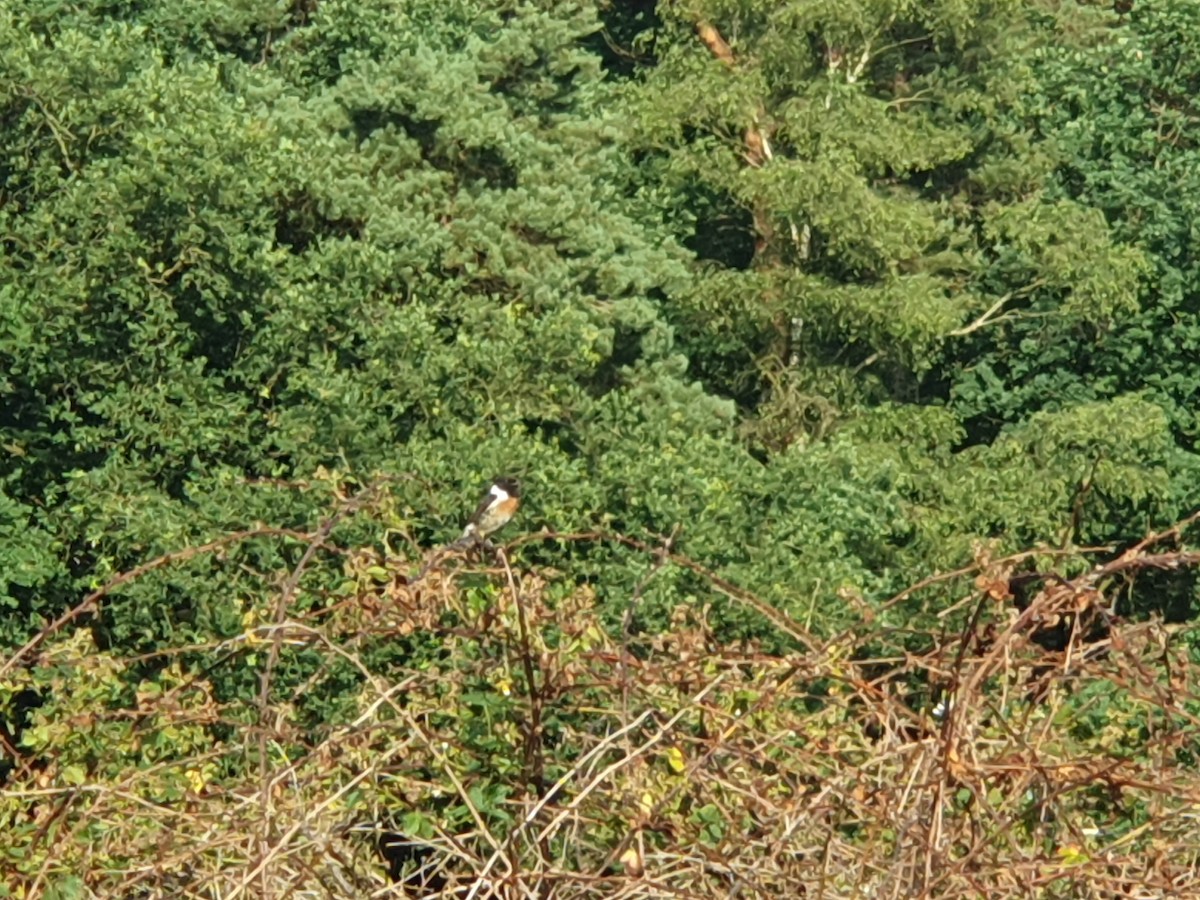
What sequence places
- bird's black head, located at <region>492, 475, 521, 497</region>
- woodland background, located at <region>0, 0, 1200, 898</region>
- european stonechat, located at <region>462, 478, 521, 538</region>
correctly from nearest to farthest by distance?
1. bird's black head, located at <region>492, 475, 521, 497</region>
2. european stonechat, located at <region>462, 478, 521, 538</region>
3. woodland background, located at <region>0, 0, 1200, 898</region>

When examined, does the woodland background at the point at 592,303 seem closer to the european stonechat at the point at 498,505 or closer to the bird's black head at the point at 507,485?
the european stonechat at the point at 498,505

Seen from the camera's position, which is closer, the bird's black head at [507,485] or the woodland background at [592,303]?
the bird's black head at [507,485]

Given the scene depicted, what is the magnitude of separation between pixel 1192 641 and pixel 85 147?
24.9 feet

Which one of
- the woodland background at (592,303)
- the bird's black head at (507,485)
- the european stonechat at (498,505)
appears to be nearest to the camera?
the bird's black head at (507,485)

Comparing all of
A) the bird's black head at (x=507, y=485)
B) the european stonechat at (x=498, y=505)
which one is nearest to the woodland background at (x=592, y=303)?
the european stonechat at (x=498, y=505)

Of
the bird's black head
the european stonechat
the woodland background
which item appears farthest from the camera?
the woodland background

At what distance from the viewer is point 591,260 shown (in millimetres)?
18578

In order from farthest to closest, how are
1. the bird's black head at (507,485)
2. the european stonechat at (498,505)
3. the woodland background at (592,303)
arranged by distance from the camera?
the woodland background at (592,303) → the european stonechat at (498,505) → the bird's black head at (507,485)

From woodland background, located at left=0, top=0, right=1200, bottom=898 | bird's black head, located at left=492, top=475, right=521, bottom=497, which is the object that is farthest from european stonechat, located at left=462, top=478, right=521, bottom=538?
woodland background, located at left=0, top=0, right=1200, bottom=898

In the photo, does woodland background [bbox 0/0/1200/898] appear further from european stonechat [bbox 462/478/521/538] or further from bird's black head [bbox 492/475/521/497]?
bird's black head [bbox 492/475/521/497]

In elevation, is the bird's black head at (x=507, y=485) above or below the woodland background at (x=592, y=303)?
above

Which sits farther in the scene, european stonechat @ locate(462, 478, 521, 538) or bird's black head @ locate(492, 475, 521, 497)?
european stonechat @ locate(462, 478, 521, 538)

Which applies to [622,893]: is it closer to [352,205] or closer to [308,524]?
[308,524]

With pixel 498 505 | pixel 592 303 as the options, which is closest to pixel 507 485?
pixel 498 505
